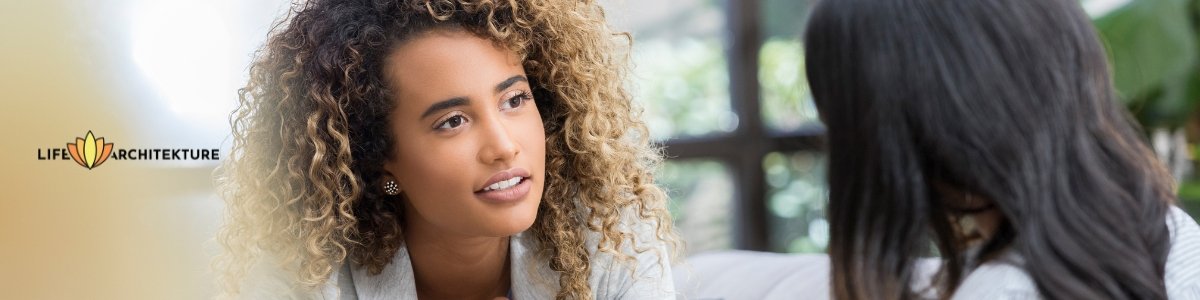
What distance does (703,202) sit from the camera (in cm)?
268

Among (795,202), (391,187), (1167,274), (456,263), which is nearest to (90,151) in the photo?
(391,187)

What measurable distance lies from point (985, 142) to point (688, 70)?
1780mm

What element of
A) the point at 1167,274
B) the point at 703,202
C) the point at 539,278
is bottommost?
the point at 703,202

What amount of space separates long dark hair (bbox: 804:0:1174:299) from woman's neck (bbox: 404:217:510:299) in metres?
0.49

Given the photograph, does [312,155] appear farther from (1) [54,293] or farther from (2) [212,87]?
(1) [54,293]

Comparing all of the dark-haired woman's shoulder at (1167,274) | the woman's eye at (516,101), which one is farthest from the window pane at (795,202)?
the dark-haired woman's shoulder at (1167,274)

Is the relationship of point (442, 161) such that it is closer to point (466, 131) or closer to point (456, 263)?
point (466, 131)

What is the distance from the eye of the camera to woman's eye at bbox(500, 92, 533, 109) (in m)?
1.13

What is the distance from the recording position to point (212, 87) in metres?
1.14

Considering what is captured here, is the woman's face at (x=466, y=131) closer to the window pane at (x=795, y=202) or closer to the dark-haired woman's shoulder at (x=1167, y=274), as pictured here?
the dark-haired woman's shoulder at (x=1167, y=274)

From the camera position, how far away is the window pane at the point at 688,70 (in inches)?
102

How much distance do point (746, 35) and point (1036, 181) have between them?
1.76 m

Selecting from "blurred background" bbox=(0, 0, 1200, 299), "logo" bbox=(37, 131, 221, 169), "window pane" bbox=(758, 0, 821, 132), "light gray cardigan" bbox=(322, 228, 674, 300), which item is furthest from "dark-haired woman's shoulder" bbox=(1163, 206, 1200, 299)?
"window pane" bbox=(758, 0, 821, 132)

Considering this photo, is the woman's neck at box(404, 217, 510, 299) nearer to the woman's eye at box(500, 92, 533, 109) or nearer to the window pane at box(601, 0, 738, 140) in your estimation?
the woman's eye at box(500, 92, 533, 109)
